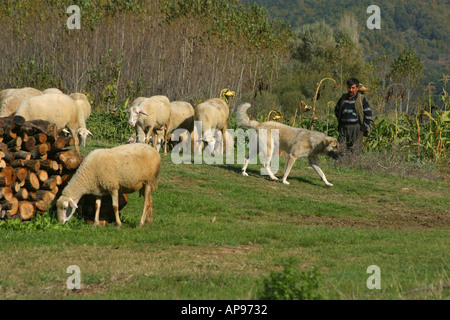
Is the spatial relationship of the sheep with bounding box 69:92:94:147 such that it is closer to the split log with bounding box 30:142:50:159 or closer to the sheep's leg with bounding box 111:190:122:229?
the split log with bounding box 30:142:50:159

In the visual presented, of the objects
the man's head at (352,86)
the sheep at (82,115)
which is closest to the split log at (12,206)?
the sheep at (82,115)

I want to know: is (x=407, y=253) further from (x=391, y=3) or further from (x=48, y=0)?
(x=391, y=3)

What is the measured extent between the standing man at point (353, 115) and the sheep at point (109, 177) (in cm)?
931

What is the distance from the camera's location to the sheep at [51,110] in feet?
47.5

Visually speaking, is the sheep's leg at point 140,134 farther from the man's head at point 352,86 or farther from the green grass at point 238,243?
the man's head at point 352,86

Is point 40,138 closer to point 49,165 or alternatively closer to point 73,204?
point 49,165

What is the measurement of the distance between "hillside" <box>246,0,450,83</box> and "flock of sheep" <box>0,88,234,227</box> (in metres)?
98.0

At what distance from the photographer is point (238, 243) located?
9953 millimetres

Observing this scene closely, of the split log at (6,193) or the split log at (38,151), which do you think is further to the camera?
the split log at (38,151)

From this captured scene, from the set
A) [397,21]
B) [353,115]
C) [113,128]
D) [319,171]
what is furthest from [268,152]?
[397,21]

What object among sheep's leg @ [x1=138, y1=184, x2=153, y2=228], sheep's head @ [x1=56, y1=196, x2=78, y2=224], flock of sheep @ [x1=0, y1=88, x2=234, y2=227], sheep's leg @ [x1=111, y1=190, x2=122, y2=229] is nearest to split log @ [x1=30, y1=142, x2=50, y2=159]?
flock of sheep @ [x1=0, y1=88, x2=234, y2=227]

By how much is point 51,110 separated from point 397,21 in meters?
138

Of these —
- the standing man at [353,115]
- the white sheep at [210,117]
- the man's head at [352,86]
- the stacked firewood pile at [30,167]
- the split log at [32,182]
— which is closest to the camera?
the stacked firewood pile at [30,167]

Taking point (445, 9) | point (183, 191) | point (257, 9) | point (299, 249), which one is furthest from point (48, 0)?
point (445, 9)
